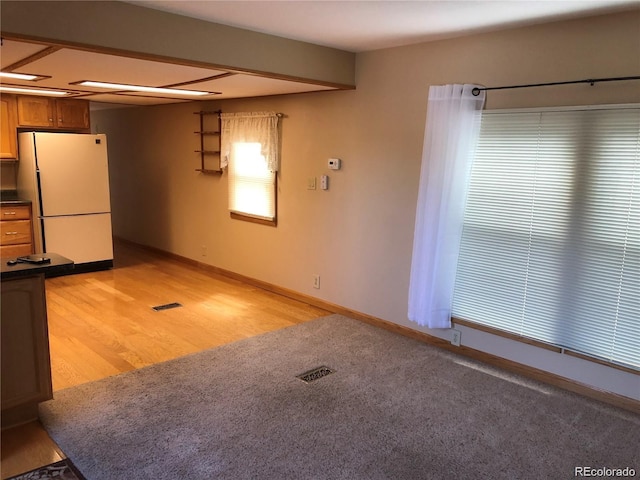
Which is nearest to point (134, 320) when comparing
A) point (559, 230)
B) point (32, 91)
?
point (32, 91)

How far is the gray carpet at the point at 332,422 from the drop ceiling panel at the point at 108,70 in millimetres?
2061

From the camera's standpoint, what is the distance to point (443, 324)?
377cm

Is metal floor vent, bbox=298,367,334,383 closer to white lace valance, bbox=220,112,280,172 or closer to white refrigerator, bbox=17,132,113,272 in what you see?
white lace valance, bbox=220,112,280,172

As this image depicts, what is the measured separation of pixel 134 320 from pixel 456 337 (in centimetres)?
277

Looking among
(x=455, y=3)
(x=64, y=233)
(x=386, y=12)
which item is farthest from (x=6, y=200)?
(x=455, y=3)

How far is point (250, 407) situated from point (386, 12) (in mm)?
2469

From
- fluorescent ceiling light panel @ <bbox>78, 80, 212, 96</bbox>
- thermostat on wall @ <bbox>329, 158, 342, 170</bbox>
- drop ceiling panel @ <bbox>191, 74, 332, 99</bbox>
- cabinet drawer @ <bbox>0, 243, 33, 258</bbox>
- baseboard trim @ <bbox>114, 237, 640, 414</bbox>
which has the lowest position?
baseboard trim @ <bbox>114, 237, 640, 414</bbox>

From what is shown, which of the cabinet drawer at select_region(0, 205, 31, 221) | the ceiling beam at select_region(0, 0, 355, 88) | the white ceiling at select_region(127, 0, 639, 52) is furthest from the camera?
the cabinet drawer at select_region(0, 205, 31, 221)

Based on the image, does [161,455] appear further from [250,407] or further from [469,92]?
[469,92]

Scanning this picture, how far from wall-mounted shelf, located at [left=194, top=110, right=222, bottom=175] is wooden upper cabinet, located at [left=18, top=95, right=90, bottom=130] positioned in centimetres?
139

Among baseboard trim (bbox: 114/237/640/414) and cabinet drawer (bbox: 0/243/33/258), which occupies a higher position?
cabinet drawer (bbox: 0/243/33/258)

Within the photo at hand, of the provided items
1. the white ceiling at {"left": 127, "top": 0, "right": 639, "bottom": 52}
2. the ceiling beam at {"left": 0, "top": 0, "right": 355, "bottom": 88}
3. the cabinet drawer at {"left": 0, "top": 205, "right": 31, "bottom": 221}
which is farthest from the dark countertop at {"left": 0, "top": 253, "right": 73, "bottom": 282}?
the cabinet drawer at {"left": 0, "top": 205, "right": 31, "bottom": 221}

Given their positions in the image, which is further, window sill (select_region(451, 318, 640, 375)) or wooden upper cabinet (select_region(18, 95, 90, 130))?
wooden upper cabinet (select_region(18, 95, 90, 130))

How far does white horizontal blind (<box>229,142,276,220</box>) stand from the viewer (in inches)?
207
